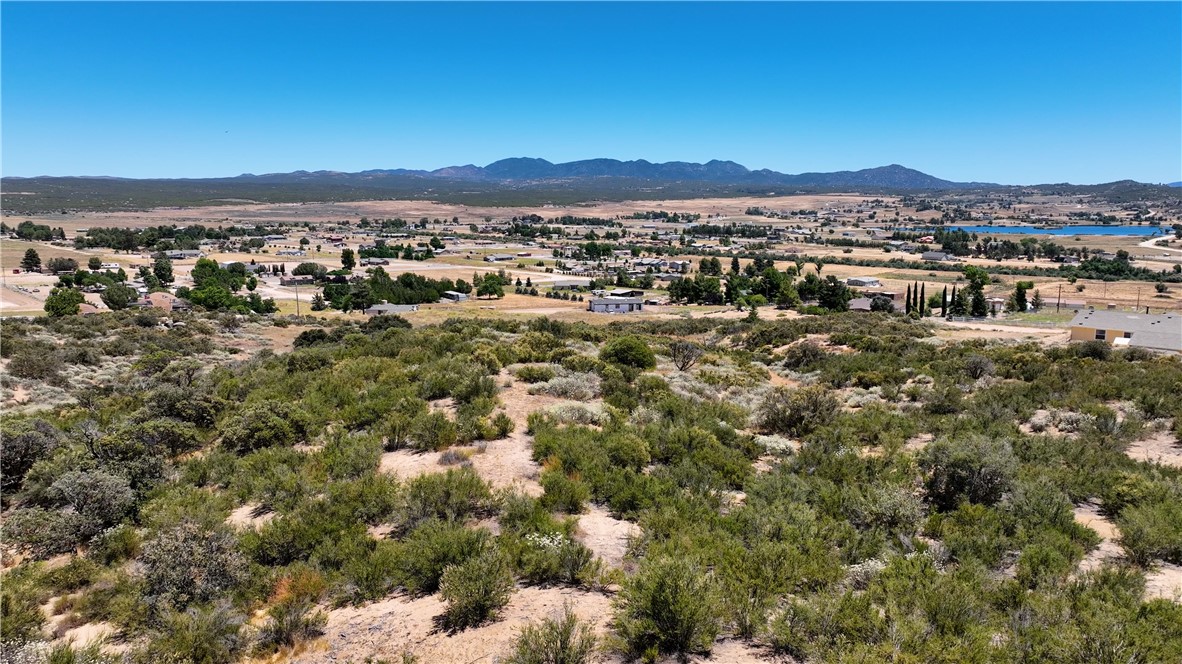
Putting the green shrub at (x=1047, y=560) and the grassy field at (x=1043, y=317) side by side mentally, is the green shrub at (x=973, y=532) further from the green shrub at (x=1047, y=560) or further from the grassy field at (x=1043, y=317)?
the grassy field at (x=1043, y=317)

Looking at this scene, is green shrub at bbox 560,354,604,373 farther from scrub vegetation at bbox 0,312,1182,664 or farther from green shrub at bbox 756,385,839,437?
green shrub at bbox 756,385,839,437

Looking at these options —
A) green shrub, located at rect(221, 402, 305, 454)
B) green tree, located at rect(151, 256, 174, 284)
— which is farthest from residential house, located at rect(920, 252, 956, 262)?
green shrub, located at rect(221, 402, 305, 454)

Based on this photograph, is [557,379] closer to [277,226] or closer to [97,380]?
[97,380]

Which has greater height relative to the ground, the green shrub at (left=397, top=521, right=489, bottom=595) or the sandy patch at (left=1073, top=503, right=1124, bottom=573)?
the green shrub at (left=397, top=521, right=489, bottom=595)

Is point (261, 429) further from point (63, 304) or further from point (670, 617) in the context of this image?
point (63, 304)

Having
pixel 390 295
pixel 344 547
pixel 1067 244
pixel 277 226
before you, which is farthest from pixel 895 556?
pixel 277 226

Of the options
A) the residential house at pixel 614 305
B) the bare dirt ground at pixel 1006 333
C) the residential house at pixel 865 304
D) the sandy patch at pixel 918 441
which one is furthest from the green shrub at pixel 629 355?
the residential house at pixel 865 304

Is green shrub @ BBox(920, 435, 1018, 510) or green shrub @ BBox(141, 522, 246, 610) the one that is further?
green shrub @ BBox(920, 435, 1018, 510)
